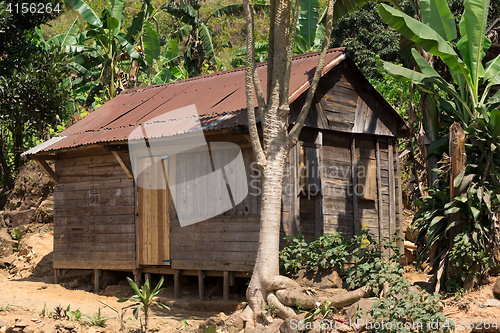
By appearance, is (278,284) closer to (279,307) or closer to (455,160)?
(279,307)

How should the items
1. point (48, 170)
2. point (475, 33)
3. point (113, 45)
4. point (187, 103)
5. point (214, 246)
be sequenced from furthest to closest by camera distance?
1. point (113, 45)
2. point (48, 170)
3. point (187, 103)
4. point (214, 246)
5. point (475, 33)

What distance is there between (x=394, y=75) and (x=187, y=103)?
15.0ft

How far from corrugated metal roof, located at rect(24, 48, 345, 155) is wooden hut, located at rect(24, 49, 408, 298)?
0.14 ft

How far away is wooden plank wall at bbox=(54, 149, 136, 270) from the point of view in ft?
34.2

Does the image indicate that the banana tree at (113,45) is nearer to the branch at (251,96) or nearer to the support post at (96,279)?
the support post at (96,279)

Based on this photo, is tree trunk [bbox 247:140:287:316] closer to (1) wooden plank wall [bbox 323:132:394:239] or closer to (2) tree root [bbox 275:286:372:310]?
(2) tree root [bbox 275:286:372:310]

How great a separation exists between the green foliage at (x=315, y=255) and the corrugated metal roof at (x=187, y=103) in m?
2.31

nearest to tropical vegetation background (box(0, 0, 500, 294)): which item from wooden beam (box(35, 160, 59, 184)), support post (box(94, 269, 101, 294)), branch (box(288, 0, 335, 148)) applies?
branch (box(288, 0, 335, 148))

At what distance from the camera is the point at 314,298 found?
6.71 m

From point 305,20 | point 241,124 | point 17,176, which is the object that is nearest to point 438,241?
point 241,124

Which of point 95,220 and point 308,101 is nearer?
point 308,101

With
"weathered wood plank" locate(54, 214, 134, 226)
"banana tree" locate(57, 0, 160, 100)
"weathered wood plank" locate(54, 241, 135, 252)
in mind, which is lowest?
"weathered wood plank" locate(54, 241, 135, 252)

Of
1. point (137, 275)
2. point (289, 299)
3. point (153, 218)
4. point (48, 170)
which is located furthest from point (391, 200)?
point (48, 170)

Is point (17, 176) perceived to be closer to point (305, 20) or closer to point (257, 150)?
point (305, 20)
